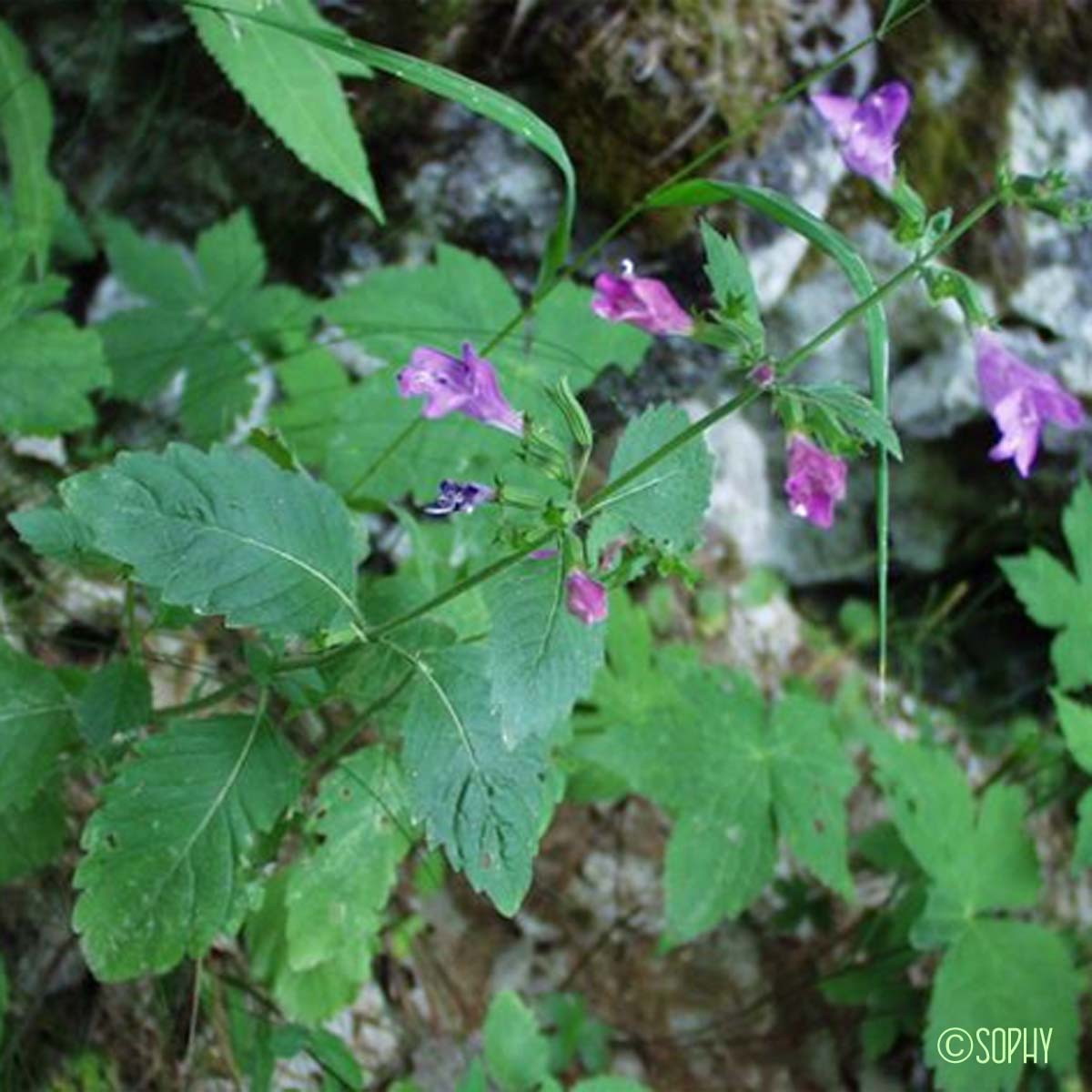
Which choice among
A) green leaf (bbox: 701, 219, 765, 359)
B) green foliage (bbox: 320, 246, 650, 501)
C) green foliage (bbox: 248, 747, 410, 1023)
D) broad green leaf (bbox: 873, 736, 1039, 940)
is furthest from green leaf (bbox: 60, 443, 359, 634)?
broad green leaf (bbox: 873, 736, 1039, 940)

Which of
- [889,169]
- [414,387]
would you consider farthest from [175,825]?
[889,169]

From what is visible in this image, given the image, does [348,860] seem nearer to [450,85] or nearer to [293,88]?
[450,85]

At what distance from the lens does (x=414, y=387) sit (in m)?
1.50

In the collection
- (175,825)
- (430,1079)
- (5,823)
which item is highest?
(175,825)

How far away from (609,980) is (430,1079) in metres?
0.57

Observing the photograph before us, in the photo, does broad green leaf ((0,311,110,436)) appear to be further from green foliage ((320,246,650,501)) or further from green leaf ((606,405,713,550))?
green leaf ((606,405,713,550))

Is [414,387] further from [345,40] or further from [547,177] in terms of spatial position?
[547,177]

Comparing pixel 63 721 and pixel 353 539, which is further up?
pixel 353 539

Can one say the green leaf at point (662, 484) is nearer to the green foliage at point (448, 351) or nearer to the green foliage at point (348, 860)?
the green foliage at point (348, 860)

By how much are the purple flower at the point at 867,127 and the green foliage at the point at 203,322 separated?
1.25 metres

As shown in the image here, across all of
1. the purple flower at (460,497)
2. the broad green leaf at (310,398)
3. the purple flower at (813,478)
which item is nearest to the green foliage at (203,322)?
the broad green leaf at (310,398)

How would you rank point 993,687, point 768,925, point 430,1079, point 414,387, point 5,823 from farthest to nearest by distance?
point 993,687 < point 768,925 < point 430,1079 < point 5,823 < point 414,387

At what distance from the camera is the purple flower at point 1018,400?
58.3 inches

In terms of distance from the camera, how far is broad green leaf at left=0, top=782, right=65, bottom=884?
180cm
